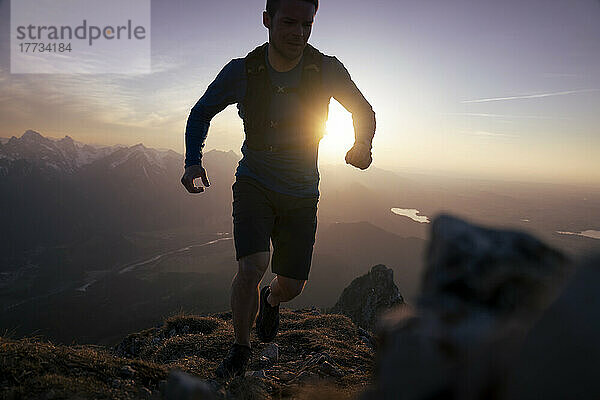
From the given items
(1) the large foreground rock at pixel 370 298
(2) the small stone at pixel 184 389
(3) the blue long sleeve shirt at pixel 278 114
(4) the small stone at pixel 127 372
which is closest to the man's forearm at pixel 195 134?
(3) the blue long sleeve shirt at pixel 278 114

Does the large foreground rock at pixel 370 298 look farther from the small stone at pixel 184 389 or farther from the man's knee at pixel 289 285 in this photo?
the small stone at pixel 184 389

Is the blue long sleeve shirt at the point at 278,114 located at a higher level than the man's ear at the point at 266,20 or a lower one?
lower

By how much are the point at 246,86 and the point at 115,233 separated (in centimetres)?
20038

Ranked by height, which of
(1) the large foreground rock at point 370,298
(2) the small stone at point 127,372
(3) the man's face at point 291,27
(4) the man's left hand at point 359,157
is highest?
(3) the man's face at point 291,27

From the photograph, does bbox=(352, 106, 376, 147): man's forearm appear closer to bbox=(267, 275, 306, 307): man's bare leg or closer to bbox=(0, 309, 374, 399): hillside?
bbox=(267, 275, 306, 307): man's bare leg

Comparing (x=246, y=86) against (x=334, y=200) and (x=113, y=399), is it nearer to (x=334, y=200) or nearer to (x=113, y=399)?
(x=113, y=399)

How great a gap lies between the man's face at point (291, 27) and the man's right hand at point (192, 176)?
1.81 m

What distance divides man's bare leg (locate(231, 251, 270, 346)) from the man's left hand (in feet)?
5.00

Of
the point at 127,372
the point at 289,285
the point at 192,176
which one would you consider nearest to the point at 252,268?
the point at 289,285

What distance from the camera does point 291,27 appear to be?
13.6ft

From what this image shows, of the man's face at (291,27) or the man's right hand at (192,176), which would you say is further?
the man's right hand at (192,176)

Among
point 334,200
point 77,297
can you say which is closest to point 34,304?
point 77,297

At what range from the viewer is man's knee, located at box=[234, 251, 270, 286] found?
402 cm

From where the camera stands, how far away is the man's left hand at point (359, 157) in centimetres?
421
